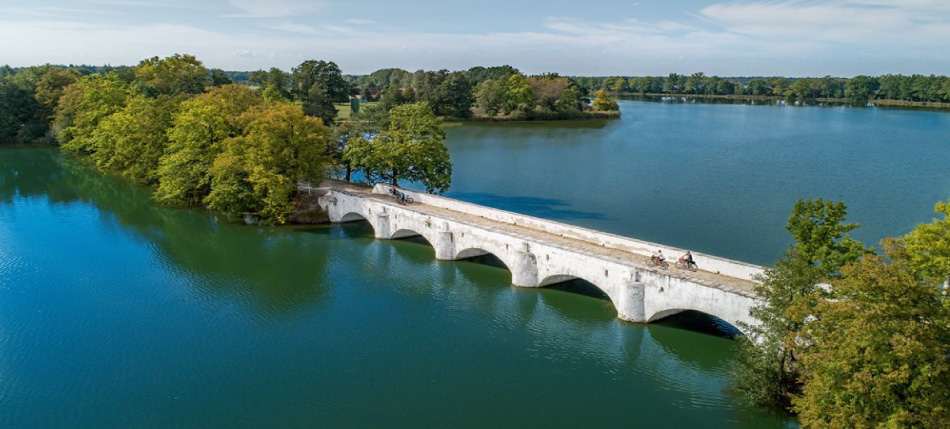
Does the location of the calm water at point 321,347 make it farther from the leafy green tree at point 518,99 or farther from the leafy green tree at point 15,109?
the leafy green tree at point 518,99

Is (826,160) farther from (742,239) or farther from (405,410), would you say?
(405,410)

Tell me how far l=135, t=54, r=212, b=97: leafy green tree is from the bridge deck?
154ft

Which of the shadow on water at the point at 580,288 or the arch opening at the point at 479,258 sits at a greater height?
the arch opening at the point at 479,258

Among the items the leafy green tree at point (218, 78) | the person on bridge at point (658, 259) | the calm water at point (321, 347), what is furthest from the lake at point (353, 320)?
the leafy green tree at point (218, 78)

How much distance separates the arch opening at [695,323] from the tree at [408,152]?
2410 cm

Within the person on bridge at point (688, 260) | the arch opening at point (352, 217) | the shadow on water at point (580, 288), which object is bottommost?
the shadow on water at point (580, 288)

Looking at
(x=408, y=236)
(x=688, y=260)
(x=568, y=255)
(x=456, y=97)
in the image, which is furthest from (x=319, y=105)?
(x=688, y=260)

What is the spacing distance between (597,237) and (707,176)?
35637mm

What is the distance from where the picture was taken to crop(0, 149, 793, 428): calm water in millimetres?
23594

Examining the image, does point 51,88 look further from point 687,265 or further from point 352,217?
point 687,265

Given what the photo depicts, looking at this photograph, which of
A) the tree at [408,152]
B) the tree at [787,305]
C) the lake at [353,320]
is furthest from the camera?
the tree at [408,152]

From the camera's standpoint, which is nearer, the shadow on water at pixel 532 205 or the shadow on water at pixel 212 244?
the shadow on water at pixel 212 244

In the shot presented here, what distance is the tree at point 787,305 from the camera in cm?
2173

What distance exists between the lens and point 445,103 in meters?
119
